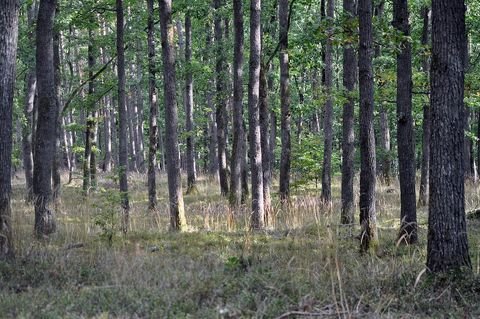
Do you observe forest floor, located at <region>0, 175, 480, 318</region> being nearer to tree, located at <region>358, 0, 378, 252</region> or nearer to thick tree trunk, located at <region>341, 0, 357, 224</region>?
tree, located at <region>358, 0, 378, 252</region>

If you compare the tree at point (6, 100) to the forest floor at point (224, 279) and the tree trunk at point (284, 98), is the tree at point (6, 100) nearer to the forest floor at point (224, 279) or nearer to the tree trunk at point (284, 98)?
the forest floor at point (224, 279)

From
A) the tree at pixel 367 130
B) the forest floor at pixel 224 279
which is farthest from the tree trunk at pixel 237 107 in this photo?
the tree at pixel 367 130

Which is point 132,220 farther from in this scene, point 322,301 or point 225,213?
point 322,301

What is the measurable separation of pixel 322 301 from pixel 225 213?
7.06m

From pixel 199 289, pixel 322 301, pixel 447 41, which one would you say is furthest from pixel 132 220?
pixel 447 41

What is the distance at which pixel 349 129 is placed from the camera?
11883 mm

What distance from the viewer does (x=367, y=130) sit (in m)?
8.05

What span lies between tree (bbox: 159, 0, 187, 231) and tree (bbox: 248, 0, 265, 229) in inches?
62.2

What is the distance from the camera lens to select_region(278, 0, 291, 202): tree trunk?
14.0m

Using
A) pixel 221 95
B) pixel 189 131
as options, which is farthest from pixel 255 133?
pixel 189 131

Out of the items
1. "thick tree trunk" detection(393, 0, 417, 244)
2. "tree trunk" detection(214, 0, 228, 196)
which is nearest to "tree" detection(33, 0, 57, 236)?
"thick tree trunk" detection(393, 0, 417, 244)

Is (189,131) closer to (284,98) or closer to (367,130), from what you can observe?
(284,98)

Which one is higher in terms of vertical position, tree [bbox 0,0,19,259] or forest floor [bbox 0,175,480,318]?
tree [bbox 0,0,19,259]

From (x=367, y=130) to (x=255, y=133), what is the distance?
346 centimetres
